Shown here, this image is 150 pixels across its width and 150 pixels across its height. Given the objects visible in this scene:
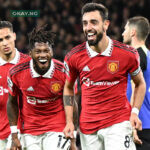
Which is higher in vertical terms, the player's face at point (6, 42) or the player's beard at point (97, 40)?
the player's beard at point (97, 40)

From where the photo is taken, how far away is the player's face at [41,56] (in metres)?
4.74

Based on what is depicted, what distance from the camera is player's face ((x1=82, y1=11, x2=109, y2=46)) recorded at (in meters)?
4.24

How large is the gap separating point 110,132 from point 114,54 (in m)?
0.76

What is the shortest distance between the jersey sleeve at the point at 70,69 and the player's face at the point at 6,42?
55.8 inches

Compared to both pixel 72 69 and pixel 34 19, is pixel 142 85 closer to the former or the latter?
pixel 72 69

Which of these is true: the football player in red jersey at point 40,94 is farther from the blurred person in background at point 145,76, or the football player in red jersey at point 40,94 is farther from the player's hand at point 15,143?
the blurred person in background at point 145,76

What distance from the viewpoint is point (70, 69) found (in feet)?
14.4

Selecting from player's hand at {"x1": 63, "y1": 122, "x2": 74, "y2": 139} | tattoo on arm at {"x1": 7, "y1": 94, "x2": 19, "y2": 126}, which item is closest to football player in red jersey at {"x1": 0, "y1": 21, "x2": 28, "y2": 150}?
tattoo on arm at {"x1": 7, "y1": 94, "x2": 19, "y2": 126}

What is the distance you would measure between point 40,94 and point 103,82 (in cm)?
86

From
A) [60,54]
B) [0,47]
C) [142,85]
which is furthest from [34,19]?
[142,85]

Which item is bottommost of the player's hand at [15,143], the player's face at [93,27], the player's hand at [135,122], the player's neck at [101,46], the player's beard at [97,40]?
the player's hand at [15,143]

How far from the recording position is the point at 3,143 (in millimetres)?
5426

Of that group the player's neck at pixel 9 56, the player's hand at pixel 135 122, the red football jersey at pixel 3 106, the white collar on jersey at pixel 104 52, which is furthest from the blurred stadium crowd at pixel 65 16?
the player's hand at pixel 135 122

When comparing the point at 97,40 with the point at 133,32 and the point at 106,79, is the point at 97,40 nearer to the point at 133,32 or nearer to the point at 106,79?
the point at 106,79
